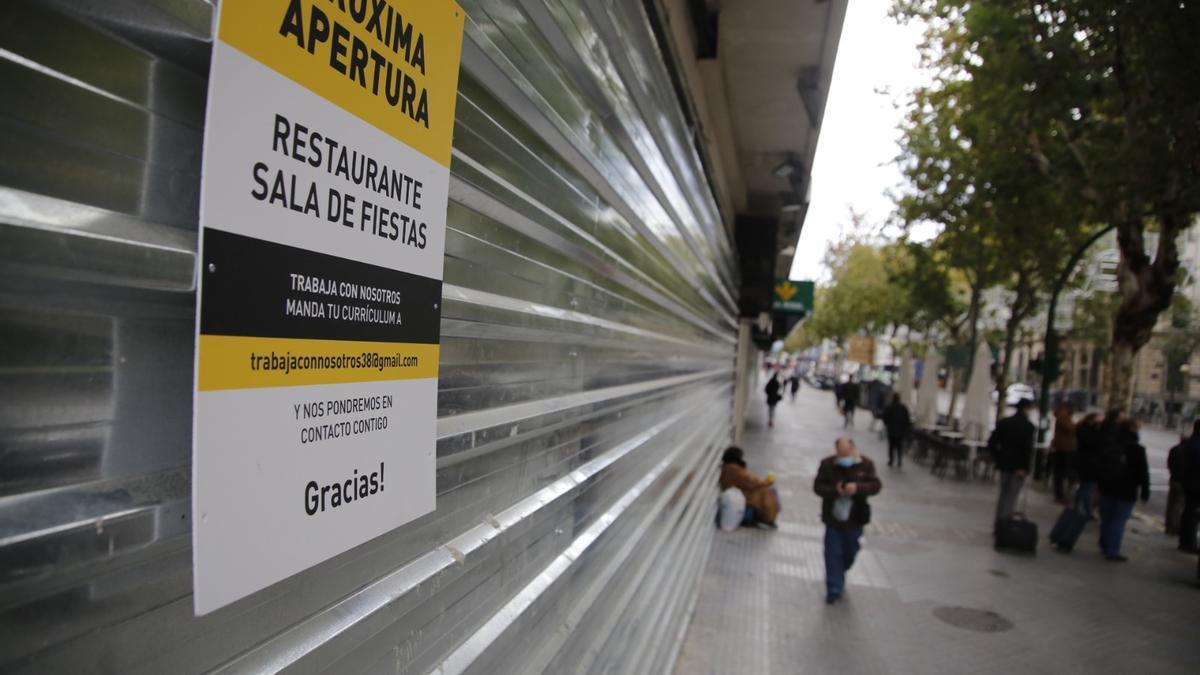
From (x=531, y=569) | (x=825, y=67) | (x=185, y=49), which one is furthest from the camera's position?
(x=825, y=67)

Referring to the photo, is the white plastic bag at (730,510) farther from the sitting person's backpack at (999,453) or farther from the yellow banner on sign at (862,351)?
the yellow banner on sign at (862,351)

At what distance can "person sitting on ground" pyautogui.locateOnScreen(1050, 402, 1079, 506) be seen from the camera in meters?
14.9

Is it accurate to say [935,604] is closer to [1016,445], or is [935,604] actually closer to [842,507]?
[842,507]

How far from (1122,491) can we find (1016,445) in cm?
128

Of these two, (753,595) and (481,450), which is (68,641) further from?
(753,595)

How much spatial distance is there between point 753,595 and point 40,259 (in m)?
7.88

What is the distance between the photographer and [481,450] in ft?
6.30

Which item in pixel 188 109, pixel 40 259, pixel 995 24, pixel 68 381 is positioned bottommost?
pixel 68 381

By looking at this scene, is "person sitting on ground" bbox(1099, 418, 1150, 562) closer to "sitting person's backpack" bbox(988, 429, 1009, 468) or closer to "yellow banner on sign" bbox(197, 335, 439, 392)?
→ "sitting person's backpack" bbox(988, 429, 1009, 468)

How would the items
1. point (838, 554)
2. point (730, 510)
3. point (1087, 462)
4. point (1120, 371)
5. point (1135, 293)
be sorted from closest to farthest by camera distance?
point (838, 554) < point (730, 510) < point (1087, 462) < point (1135, 293) < point (1120, 371)

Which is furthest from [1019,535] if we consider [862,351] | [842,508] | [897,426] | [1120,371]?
[862,351]

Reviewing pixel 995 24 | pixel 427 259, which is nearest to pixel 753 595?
pixel 427 259

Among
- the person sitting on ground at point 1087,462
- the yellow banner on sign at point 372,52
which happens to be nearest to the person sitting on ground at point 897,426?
the person sitting on ground at point 1087,462

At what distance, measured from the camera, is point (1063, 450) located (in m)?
15.2
